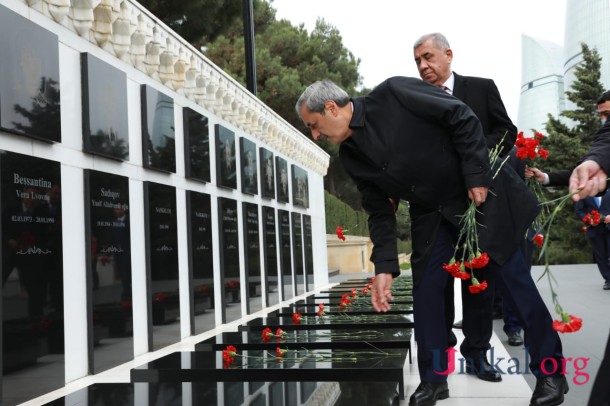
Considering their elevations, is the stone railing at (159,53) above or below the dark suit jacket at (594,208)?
above

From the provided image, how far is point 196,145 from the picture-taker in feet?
24.6

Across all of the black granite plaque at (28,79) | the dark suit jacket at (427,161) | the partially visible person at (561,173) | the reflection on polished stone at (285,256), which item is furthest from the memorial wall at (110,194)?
the partially visible person at (561,173)

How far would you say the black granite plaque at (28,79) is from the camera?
4.15 m

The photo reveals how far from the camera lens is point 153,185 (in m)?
6.20

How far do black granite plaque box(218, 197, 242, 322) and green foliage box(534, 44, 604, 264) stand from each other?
1858 centimetres

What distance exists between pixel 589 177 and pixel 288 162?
10.5 meters

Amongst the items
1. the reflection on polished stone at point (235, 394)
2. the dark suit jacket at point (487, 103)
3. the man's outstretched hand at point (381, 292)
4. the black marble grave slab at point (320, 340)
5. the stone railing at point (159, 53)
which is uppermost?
the stone railing at point (159, 53)

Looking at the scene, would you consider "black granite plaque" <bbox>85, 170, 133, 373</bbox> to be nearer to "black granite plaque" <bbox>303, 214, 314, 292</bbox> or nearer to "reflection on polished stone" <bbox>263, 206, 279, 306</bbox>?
"reflection on polished stone" <bbox>263, 206, 279, 306</bbox>

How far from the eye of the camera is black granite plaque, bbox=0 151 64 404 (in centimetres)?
397

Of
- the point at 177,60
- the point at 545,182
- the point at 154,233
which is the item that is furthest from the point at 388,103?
the point at 177,60

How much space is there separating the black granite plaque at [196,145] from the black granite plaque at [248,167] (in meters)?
1.32

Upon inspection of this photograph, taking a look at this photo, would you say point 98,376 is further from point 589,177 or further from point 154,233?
point 589,177

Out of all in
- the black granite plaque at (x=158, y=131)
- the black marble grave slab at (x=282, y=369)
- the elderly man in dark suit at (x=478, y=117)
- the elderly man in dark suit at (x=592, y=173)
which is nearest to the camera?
the elderly man in dark suit at (x=592, y=173)

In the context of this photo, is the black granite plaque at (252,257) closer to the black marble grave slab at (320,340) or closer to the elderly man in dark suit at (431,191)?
the black marble grave slab at (320,340)
